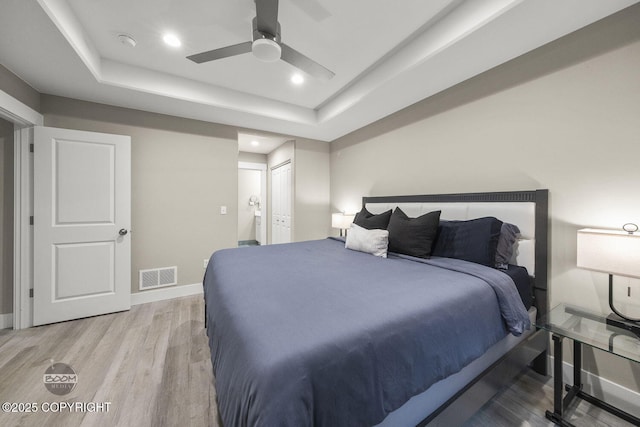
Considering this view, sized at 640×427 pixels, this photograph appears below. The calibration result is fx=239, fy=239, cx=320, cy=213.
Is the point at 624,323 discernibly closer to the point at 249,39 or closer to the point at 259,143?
the point at 249,39

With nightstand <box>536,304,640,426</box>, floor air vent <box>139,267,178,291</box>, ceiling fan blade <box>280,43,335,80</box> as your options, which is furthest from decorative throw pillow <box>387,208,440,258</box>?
floor air vent <box>139,267,178,291</box>

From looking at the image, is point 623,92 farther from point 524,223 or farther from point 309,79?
point 309,79

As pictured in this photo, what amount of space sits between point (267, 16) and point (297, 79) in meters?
1.30

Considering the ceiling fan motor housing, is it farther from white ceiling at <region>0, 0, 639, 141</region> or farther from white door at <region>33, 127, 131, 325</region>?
white door at <region>33, 127, 131, 325</region>

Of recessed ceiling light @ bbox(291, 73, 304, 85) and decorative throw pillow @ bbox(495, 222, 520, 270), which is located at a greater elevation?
recessed ceiling light @ bbox(291, 73, 304, 85)

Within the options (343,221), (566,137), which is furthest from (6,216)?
(566,137)

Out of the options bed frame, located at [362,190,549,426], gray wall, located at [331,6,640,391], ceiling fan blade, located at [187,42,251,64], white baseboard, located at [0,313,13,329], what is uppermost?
ceiling fan blade, located at [187,42,251,64]

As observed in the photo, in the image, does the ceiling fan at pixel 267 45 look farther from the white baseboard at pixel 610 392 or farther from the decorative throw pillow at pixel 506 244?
the white baseboard at pixel 610 392

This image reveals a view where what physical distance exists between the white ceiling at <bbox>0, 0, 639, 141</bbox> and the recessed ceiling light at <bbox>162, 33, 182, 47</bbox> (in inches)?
1.8

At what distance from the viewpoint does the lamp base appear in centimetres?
137

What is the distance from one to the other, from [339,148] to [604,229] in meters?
3.44

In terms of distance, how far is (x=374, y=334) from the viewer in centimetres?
95

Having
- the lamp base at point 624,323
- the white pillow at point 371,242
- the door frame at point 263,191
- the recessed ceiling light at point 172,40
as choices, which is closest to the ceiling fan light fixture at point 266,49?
the recessed ceiling light at point 172,40

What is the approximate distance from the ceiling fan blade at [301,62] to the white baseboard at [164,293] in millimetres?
3114
